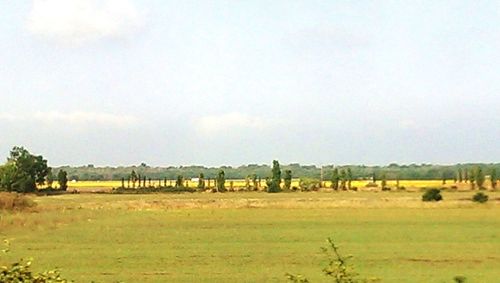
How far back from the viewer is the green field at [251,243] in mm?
19219

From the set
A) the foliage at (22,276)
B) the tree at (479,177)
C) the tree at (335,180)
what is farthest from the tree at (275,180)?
the foliage at (22,276)

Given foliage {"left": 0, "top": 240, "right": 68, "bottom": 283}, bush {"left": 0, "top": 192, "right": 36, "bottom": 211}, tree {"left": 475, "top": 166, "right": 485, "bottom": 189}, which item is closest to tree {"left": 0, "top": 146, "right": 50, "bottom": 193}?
bush {"left": 0, "top": 192, "right": 36, "bottom": 211}

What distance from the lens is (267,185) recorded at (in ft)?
316

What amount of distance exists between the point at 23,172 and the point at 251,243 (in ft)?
208

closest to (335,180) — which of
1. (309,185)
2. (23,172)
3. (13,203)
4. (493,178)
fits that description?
(309,185)

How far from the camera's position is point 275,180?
95.4 metres

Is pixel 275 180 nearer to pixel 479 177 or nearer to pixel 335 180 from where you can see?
pixel 335 180

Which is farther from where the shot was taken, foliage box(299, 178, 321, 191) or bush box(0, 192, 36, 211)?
foliage box(299, 178, 321, 191)

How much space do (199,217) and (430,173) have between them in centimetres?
11403

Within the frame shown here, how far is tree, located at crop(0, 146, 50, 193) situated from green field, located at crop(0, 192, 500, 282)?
109ft

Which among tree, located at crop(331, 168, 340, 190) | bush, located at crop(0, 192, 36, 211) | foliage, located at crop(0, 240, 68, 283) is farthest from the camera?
tree, located at crop(331, 168, 340, 190)

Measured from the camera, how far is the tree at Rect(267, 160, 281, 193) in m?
93.9

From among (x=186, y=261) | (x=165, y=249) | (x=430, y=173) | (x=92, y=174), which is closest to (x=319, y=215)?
(x=165, y=249)

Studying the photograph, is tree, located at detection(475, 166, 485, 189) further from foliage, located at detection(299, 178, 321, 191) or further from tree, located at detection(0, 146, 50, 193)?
tree, located at detection(0, 146, 50, 193)
